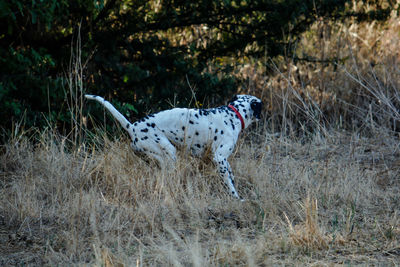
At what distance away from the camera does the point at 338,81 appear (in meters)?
7.88

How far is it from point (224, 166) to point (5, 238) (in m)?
2.04

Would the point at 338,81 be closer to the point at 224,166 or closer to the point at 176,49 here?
the point at 176,49

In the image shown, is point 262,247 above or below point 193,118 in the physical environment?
below

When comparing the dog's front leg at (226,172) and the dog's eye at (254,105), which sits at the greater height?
the dog's eye at (254,105)

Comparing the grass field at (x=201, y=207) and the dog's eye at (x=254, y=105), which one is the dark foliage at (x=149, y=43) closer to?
the grass field at (x=201, y=207)

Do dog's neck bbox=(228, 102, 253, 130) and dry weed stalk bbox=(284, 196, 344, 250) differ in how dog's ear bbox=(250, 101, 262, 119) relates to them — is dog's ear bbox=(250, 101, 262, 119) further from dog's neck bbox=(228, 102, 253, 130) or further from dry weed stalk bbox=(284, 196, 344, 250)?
dry weed stalk bbox=(284, 196, 344, 250)

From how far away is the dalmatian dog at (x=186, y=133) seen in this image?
16.6 feet

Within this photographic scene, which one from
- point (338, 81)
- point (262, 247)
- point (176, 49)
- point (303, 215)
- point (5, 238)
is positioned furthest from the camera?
point (338, 81)

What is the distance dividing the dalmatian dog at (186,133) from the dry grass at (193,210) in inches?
5.6

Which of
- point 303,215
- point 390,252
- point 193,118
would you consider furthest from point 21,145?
point 390,252

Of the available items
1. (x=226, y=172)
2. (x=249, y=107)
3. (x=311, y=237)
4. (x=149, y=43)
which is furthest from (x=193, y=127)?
(x=149, y=43)

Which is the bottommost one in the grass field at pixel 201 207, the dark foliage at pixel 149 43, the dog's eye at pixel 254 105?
the grass field at pixel 201 207

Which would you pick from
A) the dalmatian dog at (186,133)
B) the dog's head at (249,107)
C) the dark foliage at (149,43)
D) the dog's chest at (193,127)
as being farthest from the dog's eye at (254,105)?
the dark foliage at (149,43)

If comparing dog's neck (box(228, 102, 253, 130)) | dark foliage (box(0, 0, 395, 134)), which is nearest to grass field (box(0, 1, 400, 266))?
dog's neck (box(228, 102, 253, 130))
